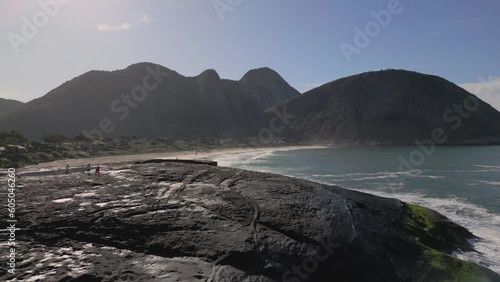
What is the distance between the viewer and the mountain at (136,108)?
473 ft

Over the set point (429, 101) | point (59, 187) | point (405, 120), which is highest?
point (429, 101)

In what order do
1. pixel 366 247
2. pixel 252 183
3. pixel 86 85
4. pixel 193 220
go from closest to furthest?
pixel 193 220 → pixel 366 247 → pixel 252 183 → pixel 86 85

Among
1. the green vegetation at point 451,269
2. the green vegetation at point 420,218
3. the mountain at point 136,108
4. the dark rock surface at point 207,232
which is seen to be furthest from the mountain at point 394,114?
the dark rock surface at point 207,232

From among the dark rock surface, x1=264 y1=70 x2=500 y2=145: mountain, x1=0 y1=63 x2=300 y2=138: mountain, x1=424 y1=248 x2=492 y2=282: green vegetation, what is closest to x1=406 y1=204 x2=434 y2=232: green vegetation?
the dark rock surface

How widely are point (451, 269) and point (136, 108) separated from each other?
175 m

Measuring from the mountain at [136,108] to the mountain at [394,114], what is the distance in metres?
41.3

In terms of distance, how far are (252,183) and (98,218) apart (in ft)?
15.8

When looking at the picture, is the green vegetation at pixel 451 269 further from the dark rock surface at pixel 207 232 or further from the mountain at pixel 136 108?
the mountain at pixel 136 108

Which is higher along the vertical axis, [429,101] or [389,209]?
[429,101]

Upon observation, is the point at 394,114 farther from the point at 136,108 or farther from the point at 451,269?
the point at 451,269

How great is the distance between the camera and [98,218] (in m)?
7.29

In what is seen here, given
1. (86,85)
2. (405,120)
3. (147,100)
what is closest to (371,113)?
(405,120)

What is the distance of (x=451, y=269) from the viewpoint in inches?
415

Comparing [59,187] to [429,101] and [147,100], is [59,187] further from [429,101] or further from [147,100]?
[147,100]
